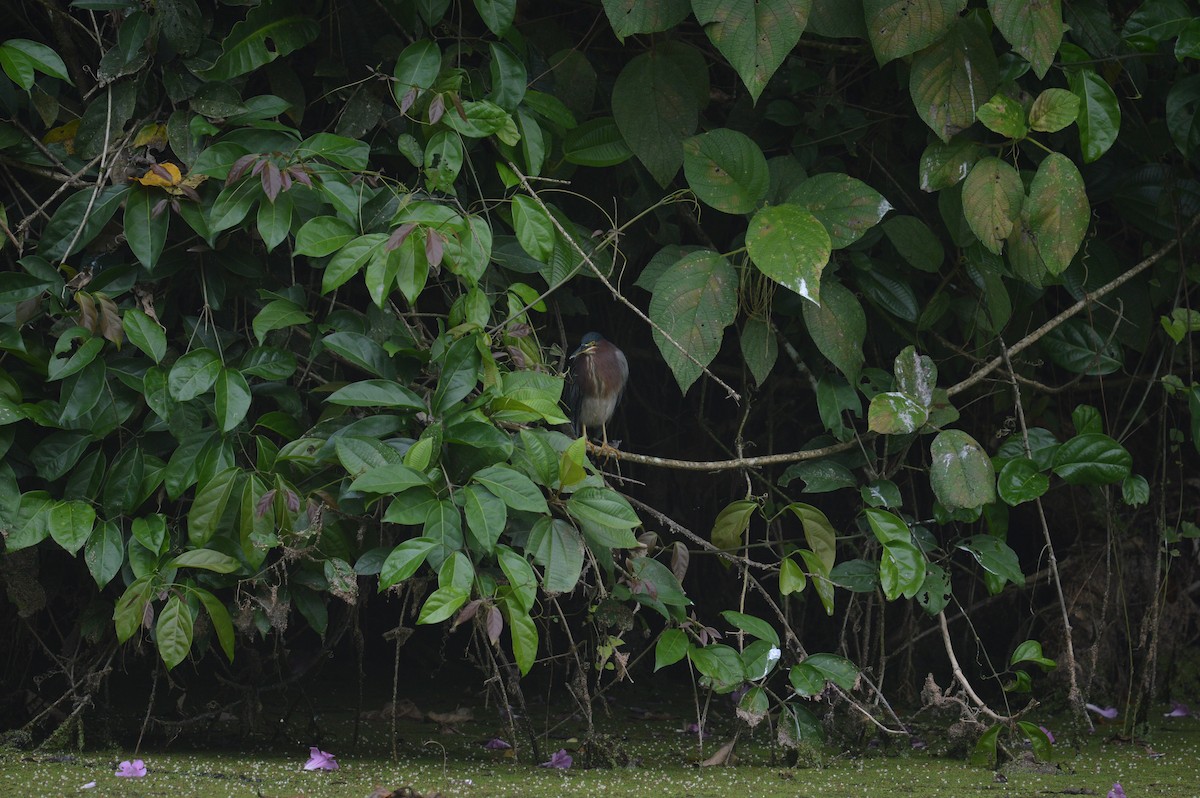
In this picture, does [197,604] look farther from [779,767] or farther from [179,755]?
[779,767]

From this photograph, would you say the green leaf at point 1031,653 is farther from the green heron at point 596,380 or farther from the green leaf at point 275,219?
the green leaf at point 275,219

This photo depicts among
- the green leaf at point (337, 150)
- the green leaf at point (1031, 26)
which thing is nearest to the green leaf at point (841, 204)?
the green leaf at point (1031, 26)

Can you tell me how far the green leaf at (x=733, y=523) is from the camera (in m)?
2.61

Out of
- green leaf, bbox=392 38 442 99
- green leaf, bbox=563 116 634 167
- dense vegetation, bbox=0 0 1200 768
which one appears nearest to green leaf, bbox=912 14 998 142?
dense vegetation, bbox=0 0 1200 768

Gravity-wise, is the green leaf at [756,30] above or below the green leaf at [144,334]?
above

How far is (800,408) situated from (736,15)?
1419 millimetres

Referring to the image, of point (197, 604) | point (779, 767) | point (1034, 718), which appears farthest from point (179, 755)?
point (1034, 718)

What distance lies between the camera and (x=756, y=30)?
2248mm

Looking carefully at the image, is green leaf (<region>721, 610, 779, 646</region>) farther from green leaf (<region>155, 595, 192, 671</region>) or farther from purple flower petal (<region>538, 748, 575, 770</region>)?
green leaf (<region>155, 595, 192, 671</region>)

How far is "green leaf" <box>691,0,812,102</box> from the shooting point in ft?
7.36

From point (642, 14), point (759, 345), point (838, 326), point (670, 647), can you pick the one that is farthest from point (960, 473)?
point (642, 14)

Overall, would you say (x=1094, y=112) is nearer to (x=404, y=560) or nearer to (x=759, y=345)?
(x=759, y=345)

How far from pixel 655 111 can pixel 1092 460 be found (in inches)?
46.8

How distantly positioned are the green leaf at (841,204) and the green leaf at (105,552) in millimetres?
1483
